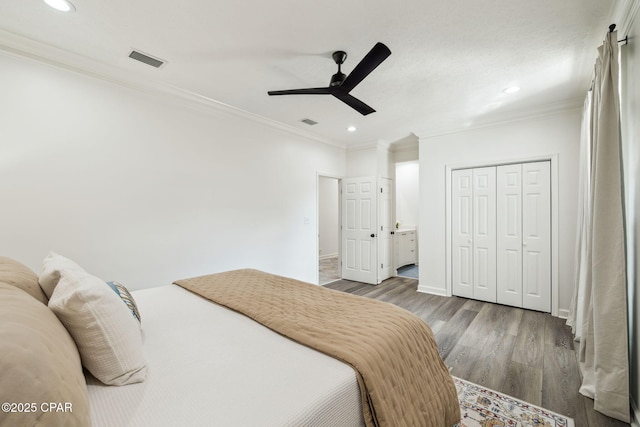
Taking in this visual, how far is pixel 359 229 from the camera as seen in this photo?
505 cm

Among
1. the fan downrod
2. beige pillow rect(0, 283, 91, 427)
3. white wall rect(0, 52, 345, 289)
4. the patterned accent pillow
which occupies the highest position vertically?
the fan downrod

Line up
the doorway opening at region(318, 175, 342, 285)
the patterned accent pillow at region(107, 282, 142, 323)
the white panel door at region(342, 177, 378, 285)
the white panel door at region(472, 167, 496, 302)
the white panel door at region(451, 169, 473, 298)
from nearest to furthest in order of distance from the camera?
the patterned accent pillow at region(107, 282, 142, 323) < the white panel door at region(472, 167, 496, 302) < the white panel door at region(451, 169, 473, 298) < the white panel door at region(342, 177, 378, 285) < the doorway opening at region(318, 175, 342, 285)

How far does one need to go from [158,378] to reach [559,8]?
3064 millimetres

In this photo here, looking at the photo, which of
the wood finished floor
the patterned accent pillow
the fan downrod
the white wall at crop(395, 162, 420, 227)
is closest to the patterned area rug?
the wood finished floor

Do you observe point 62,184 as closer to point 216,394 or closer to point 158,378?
point 158,378

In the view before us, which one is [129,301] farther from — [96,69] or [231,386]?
[96,69]

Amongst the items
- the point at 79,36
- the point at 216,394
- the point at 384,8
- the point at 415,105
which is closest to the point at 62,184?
the point at 79,36

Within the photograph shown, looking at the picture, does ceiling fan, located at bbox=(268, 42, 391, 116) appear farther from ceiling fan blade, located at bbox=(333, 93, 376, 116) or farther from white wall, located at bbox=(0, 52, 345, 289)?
white wall, located at bbox=(0, 52, 345, 289)

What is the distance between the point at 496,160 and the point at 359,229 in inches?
94.5

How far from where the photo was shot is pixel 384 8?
1.77 m

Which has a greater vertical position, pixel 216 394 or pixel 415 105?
pixel 415 105

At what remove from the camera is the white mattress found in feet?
Answer: 2.72

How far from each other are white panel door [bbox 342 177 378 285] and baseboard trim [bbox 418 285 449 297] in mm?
796

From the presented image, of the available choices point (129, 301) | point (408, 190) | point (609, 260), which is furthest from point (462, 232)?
point (129, 301)
